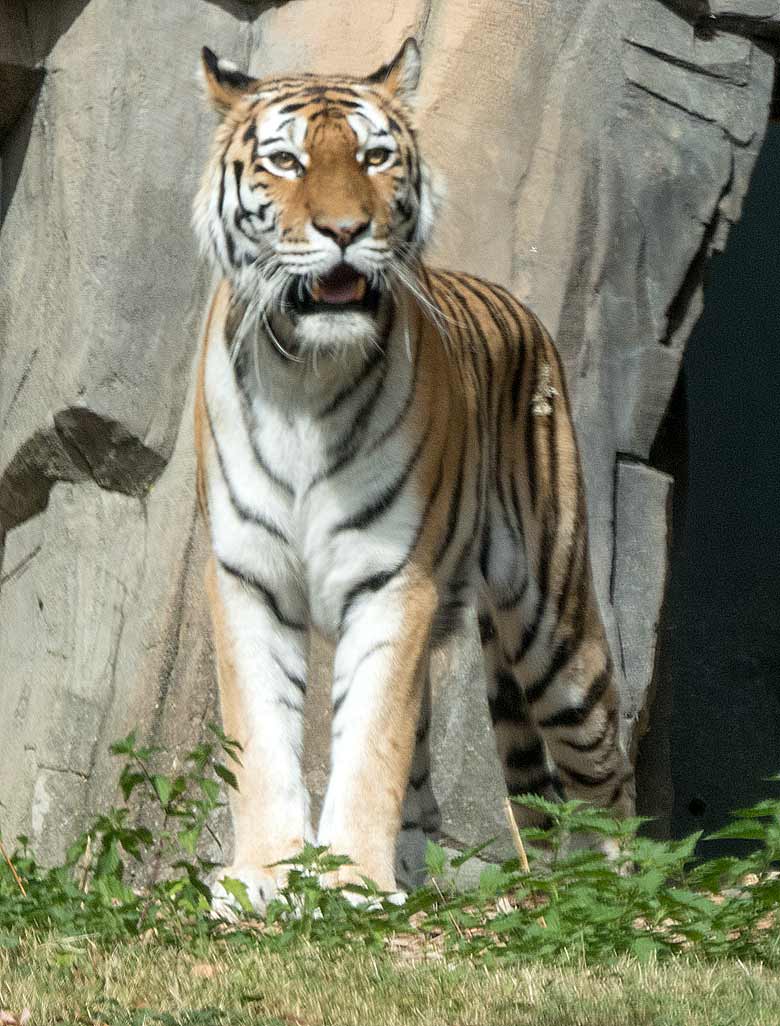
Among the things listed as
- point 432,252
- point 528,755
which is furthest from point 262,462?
point 432,252

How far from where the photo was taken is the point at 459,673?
557 cm

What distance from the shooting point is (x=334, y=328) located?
3898 mm

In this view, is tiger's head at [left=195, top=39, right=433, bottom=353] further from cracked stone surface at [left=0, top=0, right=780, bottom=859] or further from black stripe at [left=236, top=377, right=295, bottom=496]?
cracked stone surface at [left=0, top=0, right=780, bottom=859]

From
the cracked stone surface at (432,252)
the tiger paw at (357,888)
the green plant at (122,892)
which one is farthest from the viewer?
the cracked stone surface at (432,252)

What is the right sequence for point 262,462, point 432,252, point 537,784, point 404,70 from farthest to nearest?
point 432,252
point 537,784
point 404,70
point 262,462

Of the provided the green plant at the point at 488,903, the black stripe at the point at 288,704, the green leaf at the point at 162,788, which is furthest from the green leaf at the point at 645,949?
the black stripe at the point at 288,704

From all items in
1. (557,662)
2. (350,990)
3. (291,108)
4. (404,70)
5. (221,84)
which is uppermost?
(404,70)

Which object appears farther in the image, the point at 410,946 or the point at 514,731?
the point at 514,731

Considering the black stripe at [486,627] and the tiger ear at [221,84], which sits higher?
the tiger ear at [221,84]

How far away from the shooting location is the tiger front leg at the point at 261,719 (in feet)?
12.4

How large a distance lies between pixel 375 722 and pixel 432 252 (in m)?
2.35

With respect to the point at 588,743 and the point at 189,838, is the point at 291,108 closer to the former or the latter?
the point at 189,838

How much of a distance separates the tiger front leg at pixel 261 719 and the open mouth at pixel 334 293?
25.9 inches

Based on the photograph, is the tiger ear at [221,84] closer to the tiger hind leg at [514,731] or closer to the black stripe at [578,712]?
the tiger hind leg at [514,731]
